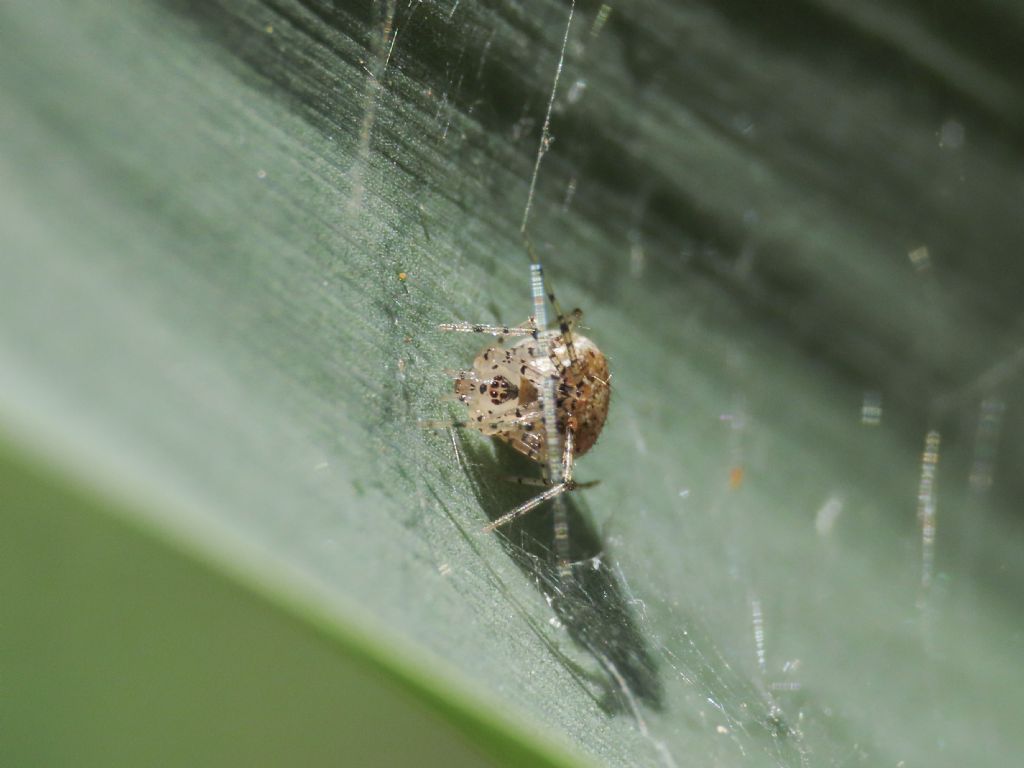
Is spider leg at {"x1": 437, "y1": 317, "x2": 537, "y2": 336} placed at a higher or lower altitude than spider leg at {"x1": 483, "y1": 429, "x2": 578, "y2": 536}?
higher

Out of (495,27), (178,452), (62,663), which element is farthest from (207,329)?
(62,663)

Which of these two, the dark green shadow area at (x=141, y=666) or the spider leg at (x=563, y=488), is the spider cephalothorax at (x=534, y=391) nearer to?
the spider leg at (x=563, y=488)

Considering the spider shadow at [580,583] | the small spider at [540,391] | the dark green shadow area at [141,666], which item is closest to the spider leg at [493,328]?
the small spider at [540,391]

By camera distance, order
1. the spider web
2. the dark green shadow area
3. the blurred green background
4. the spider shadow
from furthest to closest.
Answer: the dark green shadow area → the spider web → the spider shadow → the blurred green background

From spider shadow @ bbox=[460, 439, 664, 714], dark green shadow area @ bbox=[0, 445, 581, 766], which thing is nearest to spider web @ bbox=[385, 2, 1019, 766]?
spider shadow @ bbox=[460, 439, 664, 714]

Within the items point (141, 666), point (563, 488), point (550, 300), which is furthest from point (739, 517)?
point (141, 666)

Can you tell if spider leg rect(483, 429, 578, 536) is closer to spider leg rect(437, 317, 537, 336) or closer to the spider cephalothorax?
the spider cephalothorax

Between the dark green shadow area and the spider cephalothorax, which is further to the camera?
the dark green shadow area
